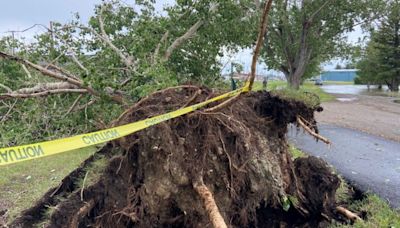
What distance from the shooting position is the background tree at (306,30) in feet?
62.2

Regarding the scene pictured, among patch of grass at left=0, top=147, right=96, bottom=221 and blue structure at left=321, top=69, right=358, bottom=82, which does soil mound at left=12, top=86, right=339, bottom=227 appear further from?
blue structure at left=321, top=69, right=358, bottom=82

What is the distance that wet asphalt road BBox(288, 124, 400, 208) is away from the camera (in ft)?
14.9

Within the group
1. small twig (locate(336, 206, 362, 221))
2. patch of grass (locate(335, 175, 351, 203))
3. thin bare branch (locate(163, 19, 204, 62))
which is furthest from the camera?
thin bare branch (locate(163, 19, 204, 62))

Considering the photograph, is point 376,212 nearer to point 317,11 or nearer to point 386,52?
point 317,11

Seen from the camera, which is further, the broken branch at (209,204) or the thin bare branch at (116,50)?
the thin bare branch at (116,50)

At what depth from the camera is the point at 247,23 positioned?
21.4ft

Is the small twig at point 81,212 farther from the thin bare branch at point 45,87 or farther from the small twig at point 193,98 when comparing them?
the thin bare branch at point 45,87

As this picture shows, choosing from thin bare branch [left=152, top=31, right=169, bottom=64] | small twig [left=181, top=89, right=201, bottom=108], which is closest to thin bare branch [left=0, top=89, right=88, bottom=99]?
thin bare branch [left=152, top=31, right=169, bottom=64]

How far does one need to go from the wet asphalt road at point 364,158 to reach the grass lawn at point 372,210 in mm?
159

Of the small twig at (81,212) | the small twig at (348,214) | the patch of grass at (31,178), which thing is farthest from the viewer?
the patch of grass at (31,178)

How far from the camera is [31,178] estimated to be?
5672mm

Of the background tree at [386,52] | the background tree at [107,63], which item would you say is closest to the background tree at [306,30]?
the background tree at [386,52]

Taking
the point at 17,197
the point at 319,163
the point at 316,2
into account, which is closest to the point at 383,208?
the point at 319,163

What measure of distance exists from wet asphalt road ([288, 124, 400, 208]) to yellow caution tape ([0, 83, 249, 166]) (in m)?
1.71
